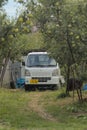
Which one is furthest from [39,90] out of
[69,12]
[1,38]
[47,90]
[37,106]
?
[1,38]

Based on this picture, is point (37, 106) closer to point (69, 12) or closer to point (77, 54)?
point (77, 54)

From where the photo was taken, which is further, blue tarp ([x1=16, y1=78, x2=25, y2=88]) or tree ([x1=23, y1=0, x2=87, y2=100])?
blue tarp ([x1=16, y1=78, x2=25, y2=88])

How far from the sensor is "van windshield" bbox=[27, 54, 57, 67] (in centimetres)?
2194

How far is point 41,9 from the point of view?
13172 mm

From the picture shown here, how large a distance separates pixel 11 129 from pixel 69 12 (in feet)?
13.8

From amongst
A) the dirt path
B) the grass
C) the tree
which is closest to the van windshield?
the dirt path

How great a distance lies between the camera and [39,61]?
2223cm

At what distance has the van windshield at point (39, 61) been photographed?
2194 cm

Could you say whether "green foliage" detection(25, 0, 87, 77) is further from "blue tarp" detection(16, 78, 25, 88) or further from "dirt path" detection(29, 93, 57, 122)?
"blue tarp" detection(16, 78, 25, 88)

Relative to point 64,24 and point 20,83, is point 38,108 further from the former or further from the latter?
point 20,83

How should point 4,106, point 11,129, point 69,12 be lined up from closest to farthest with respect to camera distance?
point 11,129, point 69,12, point 4,106

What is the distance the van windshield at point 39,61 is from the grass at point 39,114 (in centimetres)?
401

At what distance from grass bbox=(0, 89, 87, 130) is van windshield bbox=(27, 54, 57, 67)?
13.2 ft

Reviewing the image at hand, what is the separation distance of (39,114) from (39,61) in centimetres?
904
